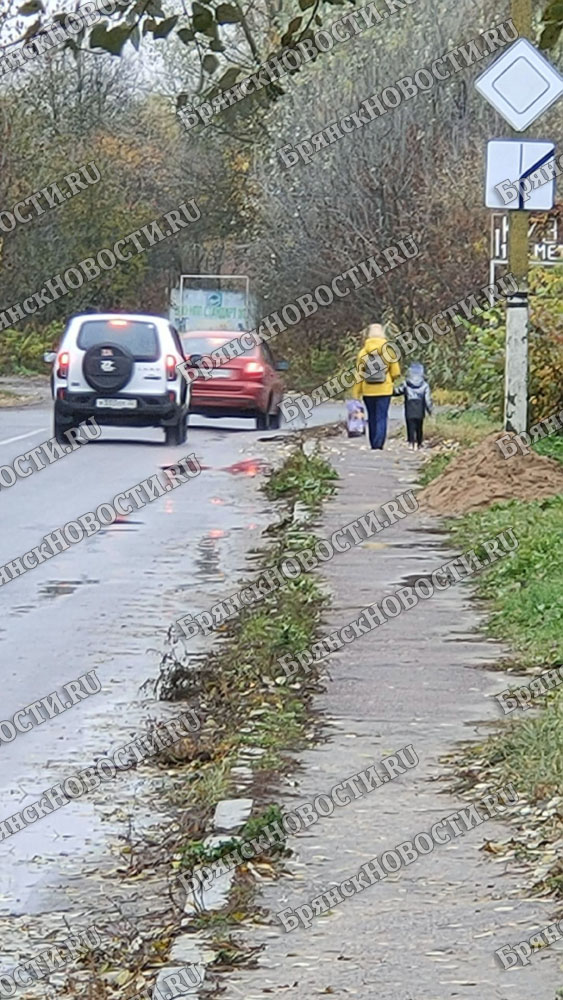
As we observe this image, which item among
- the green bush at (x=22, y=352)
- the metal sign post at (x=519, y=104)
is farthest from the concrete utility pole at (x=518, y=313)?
the green bush at (x=22, y=352)

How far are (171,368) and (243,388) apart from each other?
4.13 m

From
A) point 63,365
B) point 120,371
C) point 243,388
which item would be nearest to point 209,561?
point 120,371

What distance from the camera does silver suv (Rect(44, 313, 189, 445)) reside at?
24.5 metres

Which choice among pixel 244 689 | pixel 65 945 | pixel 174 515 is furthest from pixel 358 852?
pixel 174 515

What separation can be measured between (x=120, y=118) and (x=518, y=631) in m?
48.5

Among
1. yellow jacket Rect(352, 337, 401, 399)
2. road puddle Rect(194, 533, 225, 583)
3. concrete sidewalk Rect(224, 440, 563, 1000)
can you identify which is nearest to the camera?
concrete sidewalk Rect(224, 440, 563, 1000)

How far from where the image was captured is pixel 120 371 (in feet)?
80.5

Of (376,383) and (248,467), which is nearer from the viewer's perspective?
(376,383)

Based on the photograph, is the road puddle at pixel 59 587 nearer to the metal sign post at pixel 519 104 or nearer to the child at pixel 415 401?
the metal sign post at pixel 519 104

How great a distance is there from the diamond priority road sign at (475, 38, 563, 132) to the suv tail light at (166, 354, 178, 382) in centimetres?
1003

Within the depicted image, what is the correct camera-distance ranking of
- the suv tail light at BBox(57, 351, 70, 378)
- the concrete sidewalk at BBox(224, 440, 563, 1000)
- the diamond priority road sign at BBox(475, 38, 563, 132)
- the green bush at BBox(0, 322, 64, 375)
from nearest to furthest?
the concrete sidewalk at BBox(224, 440, 563, 1000) < the diamond priority road sign at BBox(475, 38, 563, 132) < the suv tail light at BBox(57, 351, 70, 378) < the green bush at BBox(0, 322, 64, 375)

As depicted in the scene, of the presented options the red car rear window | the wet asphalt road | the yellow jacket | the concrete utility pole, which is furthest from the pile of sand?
the red car rear window

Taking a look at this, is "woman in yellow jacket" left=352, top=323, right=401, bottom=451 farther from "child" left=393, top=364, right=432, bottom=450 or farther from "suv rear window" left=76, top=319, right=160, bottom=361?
"suv rear window" left=76, top=319, right=160, bottom=361

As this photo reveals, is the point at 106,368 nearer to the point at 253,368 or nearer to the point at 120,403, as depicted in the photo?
the point at 120,403
